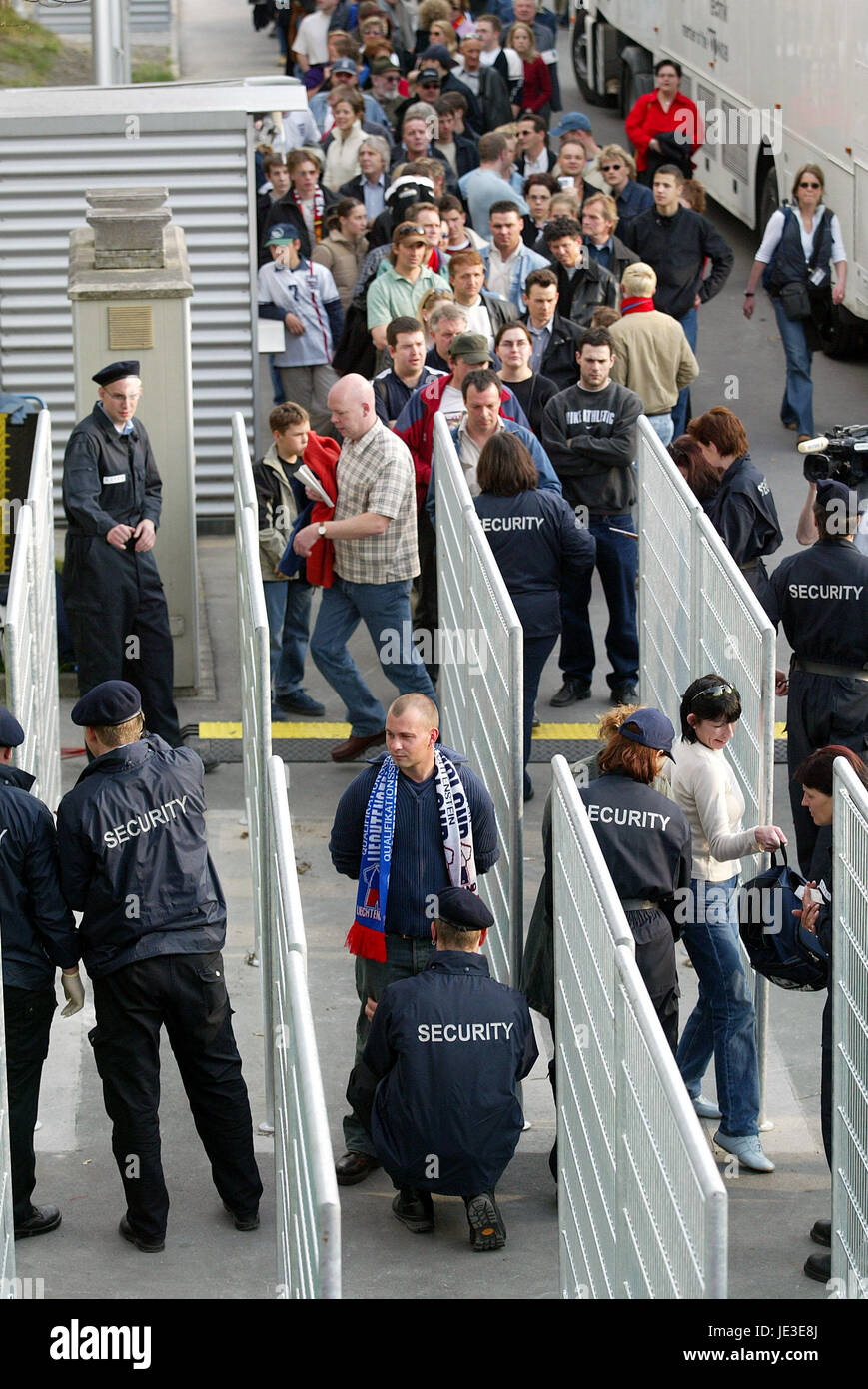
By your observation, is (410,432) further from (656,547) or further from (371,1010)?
(371,1010)

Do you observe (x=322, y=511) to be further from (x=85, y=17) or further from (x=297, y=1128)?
(x=85, y=17)

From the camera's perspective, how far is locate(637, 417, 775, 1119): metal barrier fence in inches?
291

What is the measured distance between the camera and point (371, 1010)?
23.3 ft

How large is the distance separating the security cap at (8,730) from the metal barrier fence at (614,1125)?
5.86ft

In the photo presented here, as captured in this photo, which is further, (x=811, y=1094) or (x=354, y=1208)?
(x=811, y=1094)

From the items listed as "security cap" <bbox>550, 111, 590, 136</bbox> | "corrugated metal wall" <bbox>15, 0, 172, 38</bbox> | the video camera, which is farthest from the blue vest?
"corrugated metal wall" <bbox>15, 0, 172, 38</bbox>

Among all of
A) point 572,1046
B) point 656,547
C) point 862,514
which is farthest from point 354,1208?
point 862,514

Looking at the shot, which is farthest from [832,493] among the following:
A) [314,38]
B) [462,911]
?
[314,38]

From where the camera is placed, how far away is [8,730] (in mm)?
6848

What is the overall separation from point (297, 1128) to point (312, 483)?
18.1ft

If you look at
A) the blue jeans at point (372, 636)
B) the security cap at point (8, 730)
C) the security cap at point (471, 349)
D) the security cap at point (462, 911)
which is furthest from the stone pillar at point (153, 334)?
the security cap at point (462, 911)

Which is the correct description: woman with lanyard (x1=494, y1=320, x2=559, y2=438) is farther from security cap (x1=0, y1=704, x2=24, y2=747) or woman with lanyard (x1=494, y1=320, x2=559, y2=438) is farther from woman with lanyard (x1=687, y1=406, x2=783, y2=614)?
security cap (x1=0, y1=704, x2=24, y2=747)

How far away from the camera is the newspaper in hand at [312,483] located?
9.91m

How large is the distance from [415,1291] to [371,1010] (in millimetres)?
967
